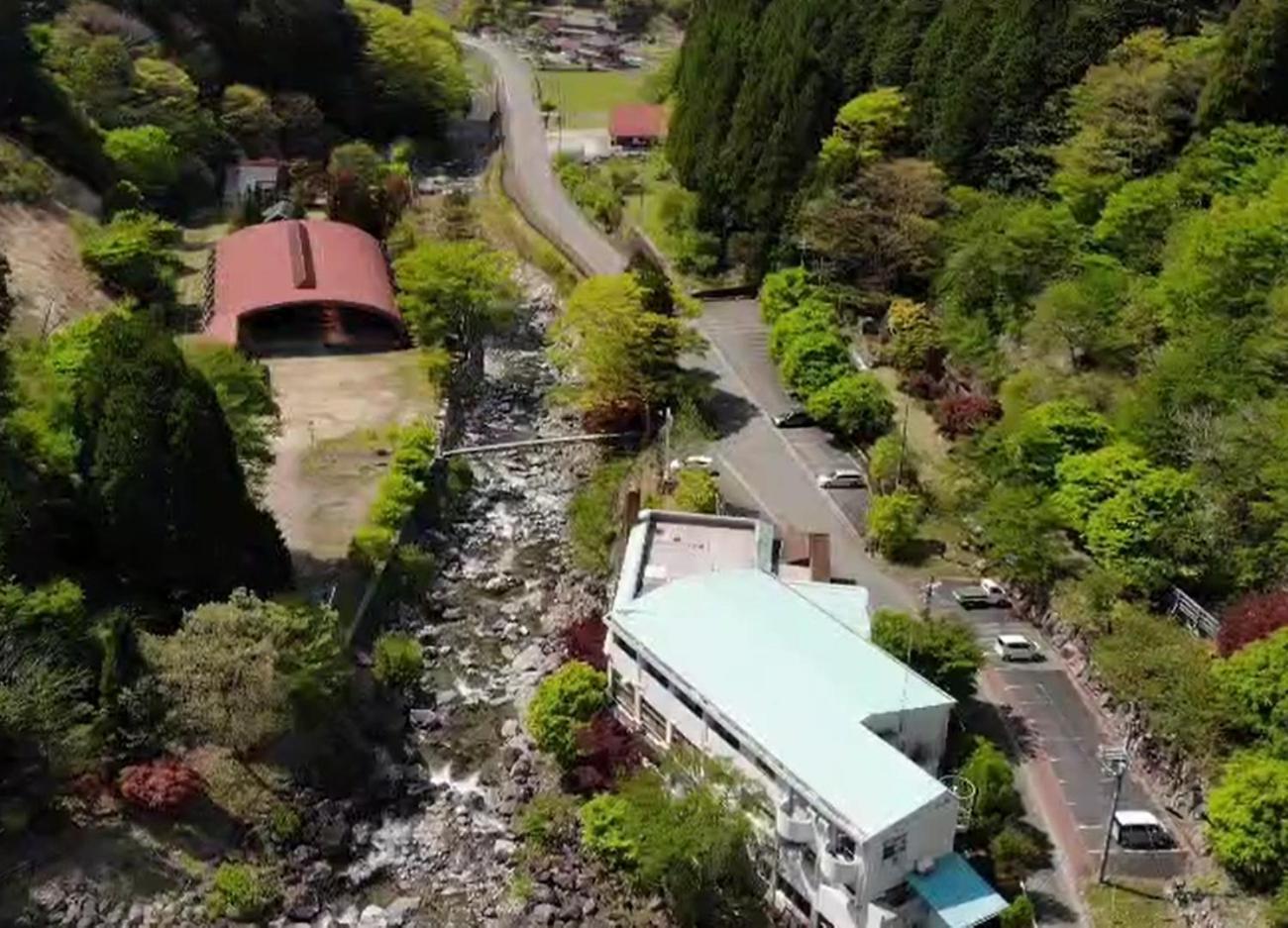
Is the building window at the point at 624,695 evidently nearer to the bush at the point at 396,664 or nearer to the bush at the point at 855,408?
the bush at the point at 396,664

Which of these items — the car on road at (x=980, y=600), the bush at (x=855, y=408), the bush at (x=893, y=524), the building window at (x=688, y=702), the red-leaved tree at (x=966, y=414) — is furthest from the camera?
the bush at (x=855, y=408)

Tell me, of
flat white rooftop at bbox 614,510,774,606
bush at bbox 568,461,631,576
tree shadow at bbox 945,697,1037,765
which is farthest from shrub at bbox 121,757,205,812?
tree shadow at bbox 945,697,1037,765

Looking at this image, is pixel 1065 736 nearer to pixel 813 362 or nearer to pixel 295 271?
pixel 813 362

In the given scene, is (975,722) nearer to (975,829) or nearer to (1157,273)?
(975,829)

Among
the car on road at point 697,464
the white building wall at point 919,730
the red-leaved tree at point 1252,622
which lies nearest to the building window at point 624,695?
the white building wall at point 919,730

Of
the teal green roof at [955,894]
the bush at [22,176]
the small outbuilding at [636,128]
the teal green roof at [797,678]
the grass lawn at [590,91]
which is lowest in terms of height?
the grass lawn at [590,91]

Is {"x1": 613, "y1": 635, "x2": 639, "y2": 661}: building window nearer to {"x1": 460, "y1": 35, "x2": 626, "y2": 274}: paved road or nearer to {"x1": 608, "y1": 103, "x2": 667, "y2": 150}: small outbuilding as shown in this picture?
{"x1": 460, "y1": 35, "x2": 626, "y2": 274}: paved road

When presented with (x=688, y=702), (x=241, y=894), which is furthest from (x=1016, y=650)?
(x=241, y=894)
